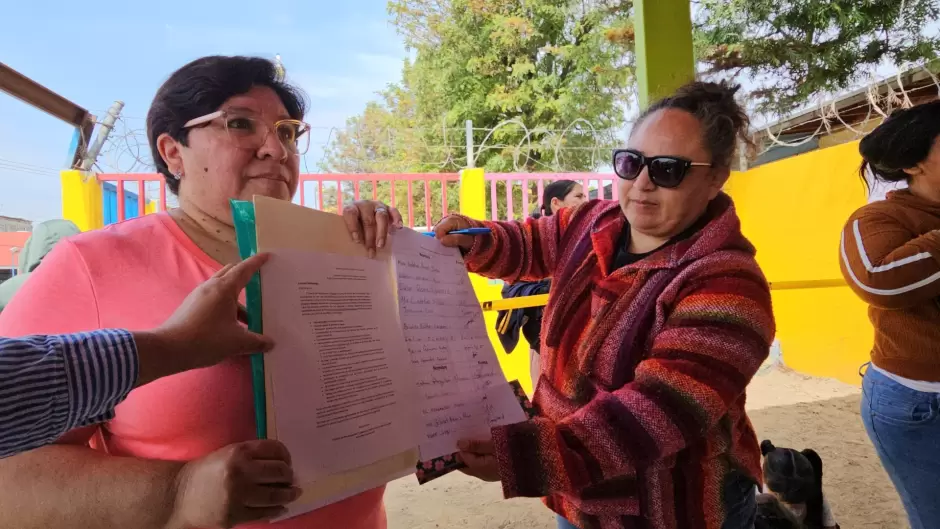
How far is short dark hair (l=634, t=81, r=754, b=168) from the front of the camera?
4.76ft

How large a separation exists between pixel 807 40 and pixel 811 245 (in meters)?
7.32

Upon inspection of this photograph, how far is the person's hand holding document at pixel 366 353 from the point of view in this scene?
0.92m

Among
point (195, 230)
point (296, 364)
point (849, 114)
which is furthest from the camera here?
point (849, 114)

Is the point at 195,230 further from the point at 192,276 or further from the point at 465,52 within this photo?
the point at 465,52

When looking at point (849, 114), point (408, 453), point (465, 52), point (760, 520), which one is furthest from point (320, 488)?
point (465, 52)

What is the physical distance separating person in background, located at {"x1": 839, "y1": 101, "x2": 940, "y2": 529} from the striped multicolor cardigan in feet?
2.40

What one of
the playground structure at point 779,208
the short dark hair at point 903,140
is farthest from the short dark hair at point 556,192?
the short dark hair at point 903,140

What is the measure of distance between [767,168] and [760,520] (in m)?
6.33

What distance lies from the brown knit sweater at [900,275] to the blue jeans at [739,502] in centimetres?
79

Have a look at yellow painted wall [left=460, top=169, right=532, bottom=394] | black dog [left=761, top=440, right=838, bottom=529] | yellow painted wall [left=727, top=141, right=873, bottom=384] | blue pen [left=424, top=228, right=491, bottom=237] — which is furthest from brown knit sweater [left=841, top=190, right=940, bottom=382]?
yellow painted wall [left=727, top=141, right=873, bottom=384]

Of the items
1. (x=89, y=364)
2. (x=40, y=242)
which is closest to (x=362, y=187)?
(x=40, y=242)

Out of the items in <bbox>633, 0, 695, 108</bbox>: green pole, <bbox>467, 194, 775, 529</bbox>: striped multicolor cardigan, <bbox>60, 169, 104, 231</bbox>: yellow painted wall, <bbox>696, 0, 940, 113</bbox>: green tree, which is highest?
<bbox>696, 0, 940, 113</bbox>: green tree

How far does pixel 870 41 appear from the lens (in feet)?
37.3
